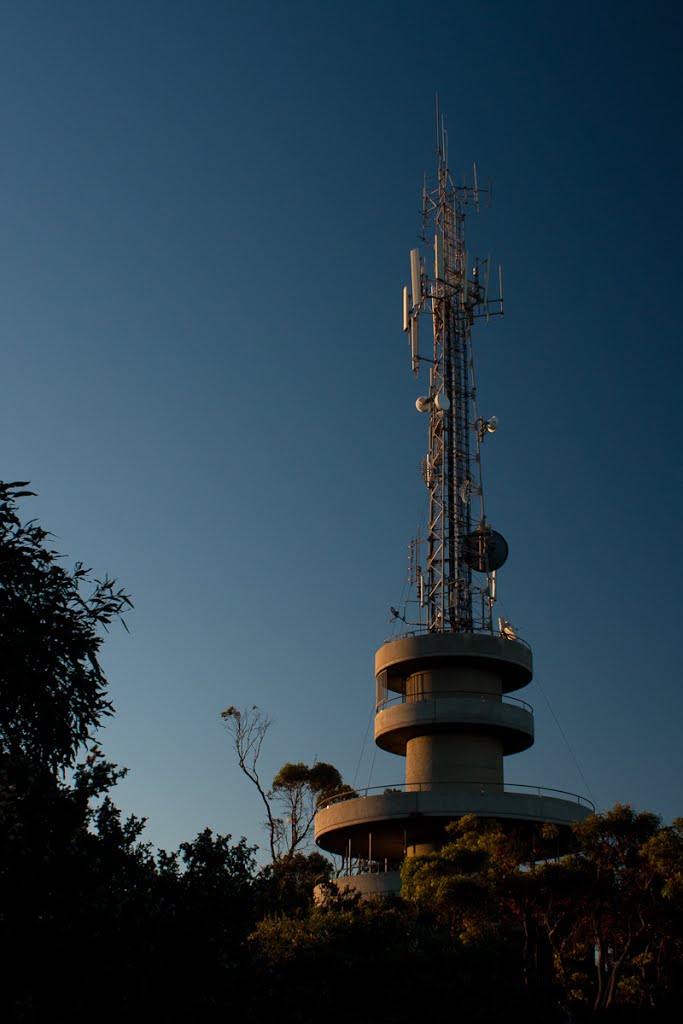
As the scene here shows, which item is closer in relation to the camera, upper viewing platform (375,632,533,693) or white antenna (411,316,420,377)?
upper viewing platform (375,632,533,693)

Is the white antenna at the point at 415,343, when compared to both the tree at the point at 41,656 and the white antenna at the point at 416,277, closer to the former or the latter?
the white antenna at the point at 416,277

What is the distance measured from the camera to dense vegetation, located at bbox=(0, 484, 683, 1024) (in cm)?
1691

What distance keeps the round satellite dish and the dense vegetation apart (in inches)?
782

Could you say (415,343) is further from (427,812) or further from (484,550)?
(427,812)

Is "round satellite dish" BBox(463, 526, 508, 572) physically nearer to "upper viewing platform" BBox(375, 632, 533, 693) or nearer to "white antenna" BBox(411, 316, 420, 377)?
"upper viewing platform" BBox(375, 632, 533, 693)

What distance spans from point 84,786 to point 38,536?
6594mm

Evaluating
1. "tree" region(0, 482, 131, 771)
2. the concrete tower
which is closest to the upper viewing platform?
the concrete tower

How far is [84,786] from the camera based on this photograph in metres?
18.7

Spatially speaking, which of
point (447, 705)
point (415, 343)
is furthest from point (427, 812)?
point (415, 343)

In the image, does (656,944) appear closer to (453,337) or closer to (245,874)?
(245,874)

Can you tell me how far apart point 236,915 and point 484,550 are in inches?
1569

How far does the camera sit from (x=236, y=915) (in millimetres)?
19578

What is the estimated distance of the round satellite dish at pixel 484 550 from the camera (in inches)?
2276

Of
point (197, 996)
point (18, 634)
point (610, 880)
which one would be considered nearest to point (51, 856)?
point (197, 996)
